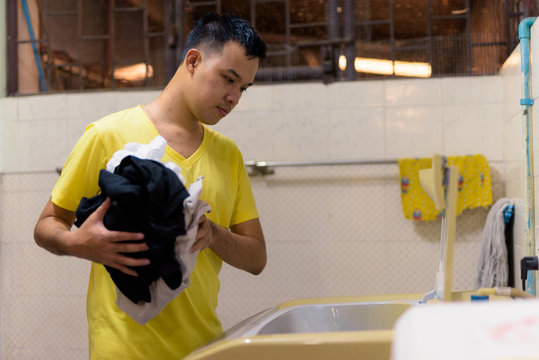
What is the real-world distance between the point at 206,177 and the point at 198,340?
1.06 ft

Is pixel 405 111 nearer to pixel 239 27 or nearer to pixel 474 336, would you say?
pixel 239 27

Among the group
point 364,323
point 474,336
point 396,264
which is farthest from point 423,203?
point 474,336

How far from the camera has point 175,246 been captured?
0.90 meters

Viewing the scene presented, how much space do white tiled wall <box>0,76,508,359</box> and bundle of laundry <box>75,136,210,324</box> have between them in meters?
1.55

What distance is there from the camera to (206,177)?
1163mm

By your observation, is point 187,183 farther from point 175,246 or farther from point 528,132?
point 528,132

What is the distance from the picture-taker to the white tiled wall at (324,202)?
7.89ft

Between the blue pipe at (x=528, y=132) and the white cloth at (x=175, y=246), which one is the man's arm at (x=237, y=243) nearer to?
the white cloth at (x=175, y=246)

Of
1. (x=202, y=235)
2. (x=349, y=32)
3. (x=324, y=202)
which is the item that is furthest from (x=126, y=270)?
(x=349, y=32)

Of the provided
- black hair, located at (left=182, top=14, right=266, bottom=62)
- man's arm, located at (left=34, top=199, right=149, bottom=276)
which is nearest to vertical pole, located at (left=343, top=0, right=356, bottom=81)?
black hair, located at (left=182, top=14, right=266, bottom=62)

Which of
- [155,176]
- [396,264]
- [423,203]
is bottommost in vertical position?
[396,264]

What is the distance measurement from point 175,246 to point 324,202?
163 centimetres

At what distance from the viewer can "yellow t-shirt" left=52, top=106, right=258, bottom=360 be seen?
103 centimetres

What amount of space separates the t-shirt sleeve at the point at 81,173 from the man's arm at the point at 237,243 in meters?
0.26
